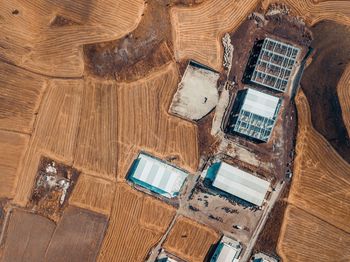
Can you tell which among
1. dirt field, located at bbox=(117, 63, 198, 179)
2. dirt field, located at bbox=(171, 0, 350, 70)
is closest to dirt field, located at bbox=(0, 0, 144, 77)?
dirt field, located at bbox=(171, 0, 350, 70)

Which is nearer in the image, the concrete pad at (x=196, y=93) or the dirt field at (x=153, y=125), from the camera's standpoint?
the dirt field at (x=153, y=125)

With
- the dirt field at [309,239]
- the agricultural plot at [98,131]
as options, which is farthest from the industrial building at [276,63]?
the agricultural plot at [98,131]

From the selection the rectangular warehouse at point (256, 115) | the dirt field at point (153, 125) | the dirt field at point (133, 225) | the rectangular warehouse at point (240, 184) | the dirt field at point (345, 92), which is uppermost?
the dirt field at point (345, 92)

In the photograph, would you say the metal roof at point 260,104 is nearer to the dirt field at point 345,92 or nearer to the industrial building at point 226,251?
the dirt field at point 345,92

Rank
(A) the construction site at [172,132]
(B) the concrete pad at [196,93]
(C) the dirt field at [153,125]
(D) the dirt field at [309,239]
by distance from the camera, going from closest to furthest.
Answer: (A) the construction site at [172,132] → (C) the dirt field at [153,125] → (B) the concrete pad at [196,93] → (D) the dirt field at [309,239]

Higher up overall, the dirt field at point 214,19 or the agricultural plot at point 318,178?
the dirt field at point 214,19

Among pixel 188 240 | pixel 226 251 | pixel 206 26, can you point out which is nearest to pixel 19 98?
pixel 206 26

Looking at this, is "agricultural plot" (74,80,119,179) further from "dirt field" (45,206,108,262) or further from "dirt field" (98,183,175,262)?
"dirt field" (45,206,108,262)
